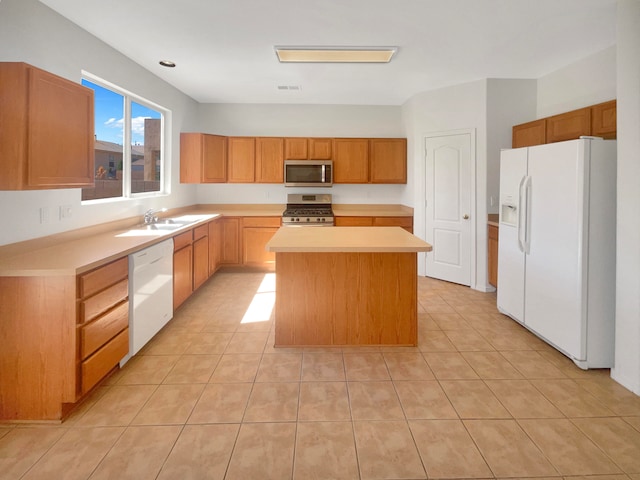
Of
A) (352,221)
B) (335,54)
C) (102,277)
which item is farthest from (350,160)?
(102,277)

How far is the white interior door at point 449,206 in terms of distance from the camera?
15.9ft

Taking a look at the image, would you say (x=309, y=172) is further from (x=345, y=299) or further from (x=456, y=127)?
(x=345, y=299)

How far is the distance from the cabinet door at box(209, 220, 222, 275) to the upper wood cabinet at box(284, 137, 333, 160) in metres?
1.47

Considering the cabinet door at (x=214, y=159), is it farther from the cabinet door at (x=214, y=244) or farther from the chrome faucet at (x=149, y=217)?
the chrome faucet at (x=149, y=217)

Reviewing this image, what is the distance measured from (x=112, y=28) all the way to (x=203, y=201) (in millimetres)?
3303

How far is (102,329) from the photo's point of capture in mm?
2338

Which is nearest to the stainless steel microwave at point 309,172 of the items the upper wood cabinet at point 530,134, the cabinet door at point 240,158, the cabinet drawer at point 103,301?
the cabinet door at point 240,158

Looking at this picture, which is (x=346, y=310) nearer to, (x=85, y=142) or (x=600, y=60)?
(x=85, y=142)

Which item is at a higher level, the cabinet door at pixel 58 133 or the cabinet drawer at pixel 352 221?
the cabinet door at pixel 58 133

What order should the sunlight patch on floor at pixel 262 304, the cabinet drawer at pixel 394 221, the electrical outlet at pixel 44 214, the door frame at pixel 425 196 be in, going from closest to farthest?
the electrical outlet at pixel 44 214
the sunlight patch on floor at pixel 262 304
the door frame at pixel 425 196
the cabinet drawer at pixel 394 221

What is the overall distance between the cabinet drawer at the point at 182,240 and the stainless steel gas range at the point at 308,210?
68.5 inches

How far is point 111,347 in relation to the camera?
246 cm

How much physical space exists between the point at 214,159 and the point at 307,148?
1378mm

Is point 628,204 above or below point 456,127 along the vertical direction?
below
